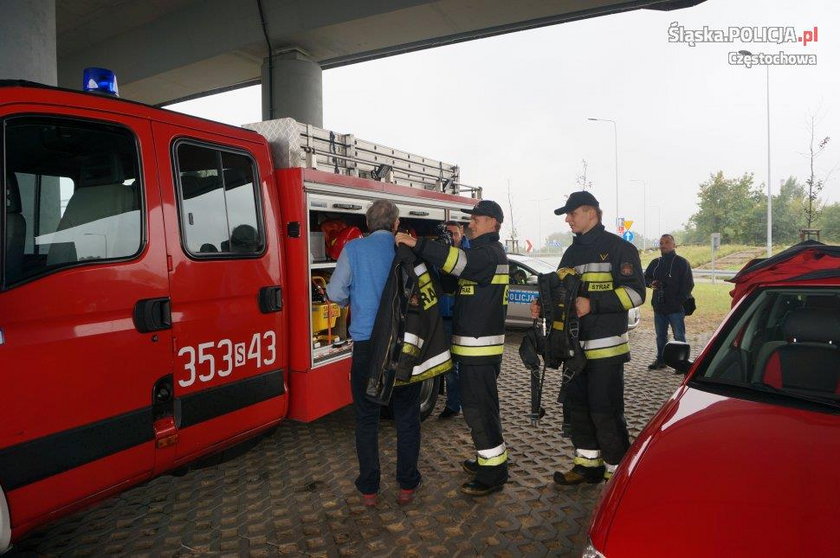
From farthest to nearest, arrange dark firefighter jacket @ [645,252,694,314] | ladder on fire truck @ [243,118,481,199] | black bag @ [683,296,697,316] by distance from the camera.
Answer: dark firefighter jacket @ [645,252,694,314]
black bag @ [683,296,697,316]
ladder on fire truck @ [243,118,481,199]

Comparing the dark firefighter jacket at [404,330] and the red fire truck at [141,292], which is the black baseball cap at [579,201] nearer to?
the dark firefighter jacket at [404,330]

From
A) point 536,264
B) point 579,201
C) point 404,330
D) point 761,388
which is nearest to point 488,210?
point 579,201

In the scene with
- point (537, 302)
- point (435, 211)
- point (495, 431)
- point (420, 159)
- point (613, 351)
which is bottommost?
point (495, 431)

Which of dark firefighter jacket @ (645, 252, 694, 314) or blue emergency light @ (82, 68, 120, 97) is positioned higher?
blue emergency light @ (82, 68, 120, 97)

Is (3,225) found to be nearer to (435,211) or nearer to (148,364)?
(148,364)

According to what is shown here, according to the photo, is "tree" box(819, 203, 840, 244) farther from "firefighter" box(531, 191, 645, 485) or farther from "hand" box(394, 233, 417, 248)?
"hand" box(394, 233, 417, 248)

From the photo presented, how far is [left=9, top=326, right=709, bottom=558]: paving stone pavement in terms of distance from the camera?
110 inches

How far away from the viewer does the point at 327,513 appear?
3143mm

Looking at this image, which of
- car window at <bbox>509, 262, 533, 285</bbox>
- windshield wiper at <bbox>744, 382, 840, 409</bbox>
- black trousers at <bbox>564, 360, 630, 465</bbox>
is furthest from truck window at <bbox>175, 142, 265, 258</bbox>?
car window at <bbox>509, 262, 533, 285</bbox>

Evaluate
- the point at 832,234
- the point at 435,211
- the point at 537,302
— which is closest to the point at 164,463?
the point at 537,302

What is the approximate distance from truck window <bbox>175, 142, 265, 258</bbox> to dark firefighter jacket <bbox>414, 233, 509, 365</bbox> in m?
1.24

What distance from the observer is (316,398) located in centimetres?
353

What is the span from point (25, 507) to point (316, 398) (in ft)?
5.51

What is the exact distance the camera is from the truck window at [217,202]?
285 cm
